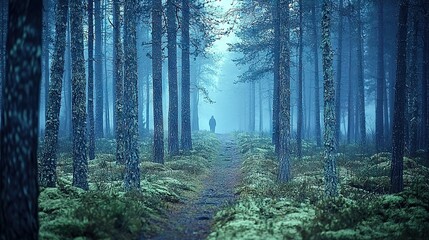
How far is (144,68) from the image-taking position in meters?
43.9

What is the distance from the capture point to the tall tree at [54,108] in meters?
10.5

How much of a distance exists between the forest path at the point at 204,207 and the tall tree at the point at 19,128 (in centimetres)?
351

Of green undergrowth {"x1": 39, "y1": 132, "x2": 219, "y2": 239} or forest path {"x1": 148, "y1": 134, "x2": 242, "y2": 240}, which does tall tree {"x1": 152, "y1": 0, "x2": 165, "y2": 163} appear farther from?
forest path {"x1": 148, "y1": 134, "x2": 242, "y2": 240}

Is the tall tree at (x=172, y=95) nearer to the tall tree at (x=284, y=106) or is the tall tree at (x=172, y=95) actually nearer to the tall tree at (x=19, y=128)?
the tall tree at (x=284, y=106)

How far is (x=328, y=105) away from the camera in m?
10.8

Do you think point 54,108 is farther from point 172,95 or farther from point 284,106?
point 172,95

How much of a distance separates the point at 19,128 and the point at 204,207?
7306 millimetres

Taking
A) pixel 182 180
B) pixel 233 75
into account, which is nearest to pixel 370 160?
pixel 182 180

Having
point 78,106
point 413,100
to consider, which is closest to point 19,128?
point 78,106

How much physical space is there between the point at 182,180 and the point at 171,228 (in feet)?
19.6

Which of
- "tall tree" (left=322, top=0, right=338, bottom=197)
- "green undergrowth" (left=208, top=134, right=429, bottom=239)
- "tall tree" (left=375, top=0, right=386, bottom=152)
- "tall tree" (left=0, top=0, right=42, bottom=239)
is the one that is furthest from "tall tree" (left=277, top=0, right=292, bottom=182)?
"tall tree" (left=375, top=0, right=386, bottom=152)

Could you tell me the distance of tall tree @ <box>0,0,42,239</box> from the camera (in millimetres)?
5016

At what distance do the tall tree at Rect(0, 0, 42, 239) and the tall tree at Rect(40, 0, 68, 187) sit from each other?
563 cm

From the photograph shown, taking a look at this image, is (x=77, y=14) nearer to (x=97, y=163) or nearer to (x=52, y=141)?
(x=52, y=141)
